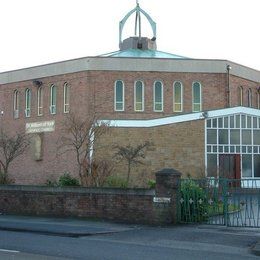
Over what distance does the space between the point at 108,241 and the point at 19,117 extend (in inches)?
1301

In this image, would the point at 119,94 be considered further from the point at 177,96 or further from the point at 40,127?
the point at 40,127

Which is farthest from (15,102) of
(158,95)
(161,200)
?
(161,200)

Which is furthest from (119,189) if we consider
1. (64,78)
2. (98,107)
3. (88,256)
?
(64,78)

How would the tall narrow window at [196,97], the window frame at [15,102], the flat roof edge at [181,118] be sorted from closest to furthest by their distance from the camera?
1. the flat roof edge at [181,118]
2. the tall narrow window at [196,97]
3. the window frame at [15,102]

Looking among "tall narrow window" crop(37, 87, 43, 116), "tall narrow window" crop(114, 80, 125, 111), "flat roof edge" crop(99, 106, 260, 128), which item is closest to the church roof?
"tall narrow window" crop(114, 80, 125, 111)

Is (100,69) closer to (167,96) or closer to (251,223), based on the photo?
(167,96)

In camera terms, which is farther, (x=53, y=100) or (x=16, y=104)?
(x=16, y=104)

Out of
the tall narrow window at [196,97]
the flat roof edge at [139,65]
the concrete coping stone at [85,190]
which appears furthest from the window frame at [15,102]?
the concrete coping stone at [85,190]

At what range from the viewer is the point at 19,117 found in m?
46.4

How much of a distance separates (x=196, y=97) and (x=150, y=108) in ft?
12.2

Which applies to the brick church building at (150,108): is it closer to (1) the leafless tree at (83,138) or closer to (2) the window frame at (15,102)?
(2) the window frame at (15,102)

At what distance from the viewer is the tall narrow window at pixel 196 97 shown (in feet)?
139

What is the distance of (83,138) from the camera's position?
30891 millimetres

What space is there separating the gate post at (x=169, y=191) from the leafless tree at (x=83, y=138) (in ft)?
23.5
